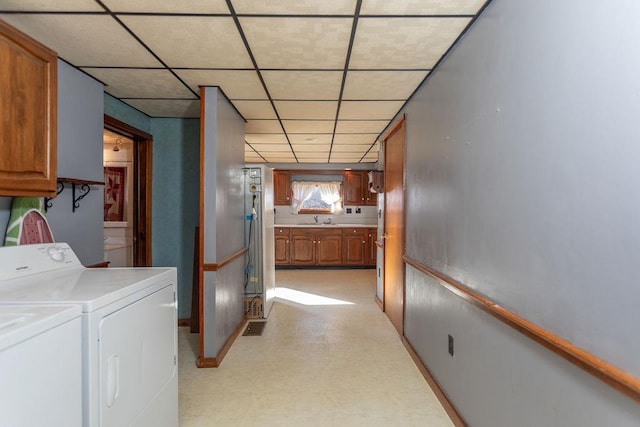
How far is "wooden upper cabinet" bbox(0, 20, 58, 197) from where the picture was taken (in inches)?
57.2

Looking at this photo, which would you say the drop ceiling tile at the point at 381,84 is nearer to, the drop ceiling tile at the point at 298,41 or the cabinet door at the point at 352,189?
the drop ceiling tile at the point at 298,41

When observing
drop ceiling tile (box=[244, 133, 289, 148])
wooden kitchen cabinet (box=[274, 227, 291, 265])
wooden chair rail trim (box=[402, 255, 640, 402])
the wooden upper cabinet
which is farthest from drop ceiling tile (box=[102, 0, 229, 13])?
wooden kitchen cabinet (box=[274, 227, 291, 265])

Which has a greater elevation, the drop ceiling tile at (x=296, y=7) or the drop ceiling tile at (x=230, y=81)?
the drop ceiling tile at (x=230, y=81)

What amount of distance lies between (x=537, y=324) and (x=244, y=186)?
329cm

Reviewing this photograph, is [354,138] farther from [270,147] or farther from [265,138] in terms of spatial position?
[270,147]

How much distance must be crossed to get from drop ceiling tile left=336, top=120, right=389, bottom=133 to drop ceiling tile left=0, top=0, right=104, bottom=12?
7.98 ft

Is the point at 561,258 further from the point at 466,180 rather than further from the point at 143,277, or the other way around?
the point at 143,277

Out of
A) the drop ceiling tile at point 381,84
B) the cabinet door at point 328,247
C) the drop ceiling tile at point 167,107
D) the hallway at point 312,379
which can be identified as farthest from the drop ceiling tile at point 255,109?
the cabinet door at point 328,247

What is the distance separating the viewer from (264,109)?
3.24 meters

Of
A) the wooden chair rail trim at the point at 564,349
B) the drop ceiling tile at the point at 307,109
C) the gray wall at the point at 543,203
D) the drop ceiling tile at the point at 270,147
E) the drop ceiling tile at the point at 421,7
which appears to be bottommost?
the wooden chair rail trim at the point at 564,349

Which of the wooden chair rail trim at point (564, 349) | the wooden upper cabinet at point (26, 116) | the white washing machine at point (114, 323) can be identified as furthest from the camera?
the wooden upper cabinet at point (26, 116)

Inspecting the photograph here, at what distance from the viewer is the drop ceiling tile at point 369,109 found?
10.0 feet

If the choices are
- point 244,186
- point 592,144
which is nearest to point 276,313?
point 244,186

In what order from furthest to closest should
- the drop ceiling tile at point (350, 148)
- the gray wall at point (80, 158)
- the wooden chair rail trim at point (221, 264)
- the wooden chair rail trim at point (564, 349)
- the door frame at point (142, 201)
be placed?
the drop ceiling tile at point (350, 148) → the door frame at point (142, 201) → the wooden chair rail trim at point (221, 264) → the gray wall at point (80, 158) → the wooden chair rail trim at point (564, 349)
